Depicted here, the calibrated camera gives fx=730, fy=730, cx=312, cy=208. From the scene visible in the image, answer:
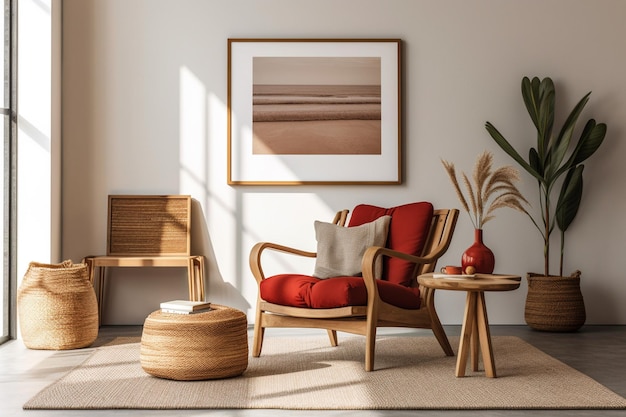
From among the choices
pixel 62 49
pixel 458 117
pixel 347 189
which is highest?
pixel 62 49

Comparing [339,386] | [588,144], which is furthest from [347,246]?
[588,144]

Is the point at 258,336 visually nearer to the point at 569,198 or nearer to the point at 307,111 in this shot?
the point at 307,111

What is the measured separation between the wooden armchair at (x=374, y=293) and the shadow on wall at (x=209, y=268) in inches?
46.3

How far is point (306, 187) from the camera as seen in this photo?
5340 mm

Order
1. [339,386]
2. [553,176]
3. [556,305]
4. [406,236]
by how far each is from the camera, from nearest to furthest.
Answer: [339,386], [406,236], [556,305], [553,176]

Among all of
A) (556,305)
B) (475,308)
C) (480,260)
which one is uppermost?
(480,260)

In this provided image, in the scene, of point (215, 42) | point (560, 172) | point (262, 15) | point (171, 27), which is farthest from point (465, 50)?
point (171, 27)

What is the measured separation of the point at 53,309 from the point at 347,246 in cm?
174

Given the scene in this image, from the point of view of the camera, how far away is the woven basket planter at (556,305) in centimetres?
495

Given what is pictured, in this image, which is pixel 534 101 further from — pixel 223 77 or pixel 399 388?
pixel 399 388

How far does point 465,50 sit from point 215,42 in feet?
6.04

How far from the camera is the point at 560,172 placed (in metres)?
5.15

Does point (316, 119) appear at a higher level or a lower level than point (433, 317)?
higher

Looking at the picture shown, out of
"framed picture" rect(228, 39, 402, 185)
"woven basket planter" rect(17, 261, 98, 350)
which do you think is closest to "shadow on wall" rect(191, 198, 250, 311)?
"framed picture" rect(228, 39, 402, 185)
